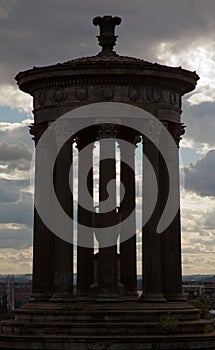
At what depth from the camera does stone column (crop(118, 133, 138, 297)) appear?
69438 millimetres

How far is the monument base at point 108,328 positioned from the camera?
59625 mm

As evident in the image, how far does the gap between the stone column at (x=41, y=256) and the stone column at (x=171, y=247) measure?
6.92m

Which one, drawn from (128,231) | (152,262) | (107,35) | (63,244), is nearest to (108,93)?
(107,35)

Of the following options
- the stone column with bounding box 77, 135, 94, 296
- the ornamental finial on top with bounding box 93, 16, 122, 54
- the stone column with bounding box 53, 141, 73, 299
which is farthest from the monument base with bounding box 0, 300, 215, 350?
the ornamental finial on top with bounding box 93, 16, 122, 54

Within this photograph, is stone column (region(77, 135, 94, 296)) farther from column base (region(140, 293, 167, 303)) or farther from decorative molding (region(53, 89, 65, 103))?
column base (region(140, 293, 167, 303))

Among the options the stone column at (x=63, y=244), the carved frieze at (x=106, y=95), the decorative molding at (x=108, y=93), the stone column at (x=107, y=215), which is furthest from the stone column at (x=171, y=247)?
the stone column at (x=63, y=244)

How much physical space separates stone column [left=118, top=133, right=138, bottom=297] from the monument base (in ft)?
20.7

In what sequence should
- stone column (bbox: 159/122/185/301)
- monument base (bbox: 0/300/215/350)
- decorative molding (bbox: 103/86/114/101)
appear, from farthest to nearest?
stone column (bbox: 159/122/185/301) → decorative molding (bbox: 103/86/114/101) → monument base (bbox: 0/300/215/350)

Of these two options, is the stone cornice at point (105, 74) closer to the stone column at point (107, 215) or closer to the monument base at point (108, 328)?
the stone column at point (107, 215)

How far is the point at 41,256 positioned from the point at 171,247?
26.1ft

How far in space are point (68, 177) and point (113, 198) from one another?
116 inches

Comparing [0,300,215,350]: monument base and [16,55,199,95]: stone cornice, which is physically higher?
[16,55,199,95]: stone cornice

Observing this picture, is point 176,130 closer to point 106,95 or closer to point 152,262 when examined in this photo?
point 106,95

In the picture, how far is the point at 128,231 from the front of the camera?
6988 cm
